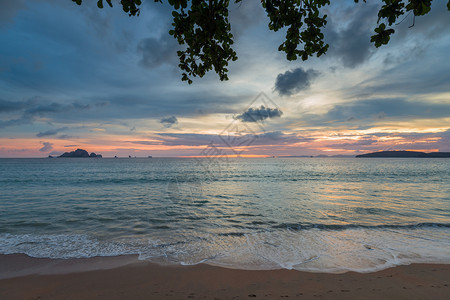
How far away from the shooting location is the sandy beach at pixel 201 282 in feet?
15.0

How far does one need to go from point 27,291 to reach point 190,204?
35.6 feet

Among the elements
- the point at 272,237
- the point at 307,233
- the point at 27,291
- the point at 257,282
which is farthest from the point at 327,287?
the point at 27,291

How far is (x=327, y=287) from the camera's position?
485cm

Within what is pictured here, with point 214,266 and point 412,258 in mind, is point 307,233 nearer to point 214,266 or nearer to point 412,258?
point 412,258

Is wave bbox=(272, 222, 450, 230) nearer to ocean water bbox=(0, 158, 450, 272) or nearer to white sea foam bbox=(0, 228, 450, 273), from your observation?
ocean water bbox=(0, 158, 450, 272)

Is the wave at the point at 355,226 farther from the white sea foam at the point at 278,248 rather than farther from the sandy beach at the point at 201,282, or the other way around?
the sandy beach at the point at 201,282

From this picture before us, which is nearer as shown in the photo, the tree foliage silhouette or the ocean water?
the tree foliage silhouette

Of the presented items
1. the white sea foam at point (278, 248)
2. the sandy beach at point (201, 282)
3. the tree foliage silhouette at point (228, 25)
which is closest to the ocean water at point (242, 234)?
the white sea foam at point (278, 248)

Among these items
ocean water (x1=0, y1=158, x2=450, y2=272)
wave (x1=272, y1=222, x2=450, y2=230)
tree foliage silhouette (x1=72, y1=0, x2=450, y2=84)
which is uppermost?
tree foliage silhouette (x1=72, y1=0, x2=450, y2=84)

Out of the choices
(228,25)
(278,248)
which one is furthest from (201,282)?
(228,25)

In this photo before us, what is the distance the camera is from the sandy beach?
4.58m

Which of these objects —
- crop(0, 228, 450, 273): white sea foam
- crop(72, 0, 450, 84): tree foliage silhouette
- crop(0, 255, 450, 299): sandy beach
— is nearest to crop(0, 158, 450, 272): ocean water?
crop(0, 228, 450, 273): white sea foam

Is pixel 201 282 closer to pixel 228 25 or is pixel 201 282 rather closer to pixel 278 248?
pixel 278 248

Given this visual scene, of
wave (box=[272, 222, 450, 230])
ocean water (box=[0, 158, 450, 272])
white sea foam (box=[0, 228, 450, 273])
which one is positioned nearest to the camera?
white sea foam (box=[0, 228, 450, 273])
